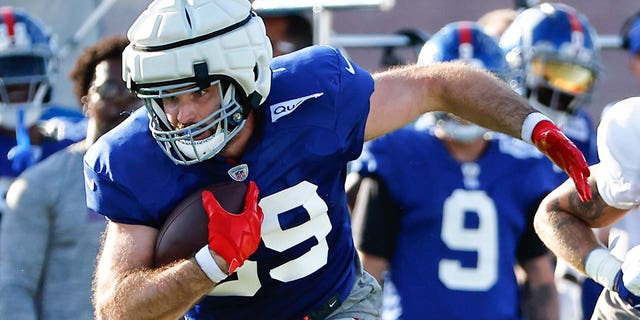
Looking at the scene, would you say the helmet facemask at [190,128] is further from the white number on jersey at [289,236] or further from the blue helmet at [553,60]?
the blue helmet at [553,60]

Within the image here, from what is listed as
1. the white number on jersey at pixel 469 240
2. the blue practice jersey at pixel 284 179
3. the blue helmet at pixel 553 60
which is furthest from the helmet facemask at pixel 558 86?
the blue practice jersey at pixel 284 179

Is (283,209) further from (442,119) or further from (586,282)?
(586,282)

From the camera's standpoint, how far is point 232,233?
3502 millimetres

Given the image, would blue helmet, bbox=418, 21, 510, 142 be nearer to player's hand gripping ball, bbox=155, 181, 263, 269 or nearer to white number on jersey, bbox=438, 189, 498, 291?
white number on jersey, bbox=438, 189, 498, 291

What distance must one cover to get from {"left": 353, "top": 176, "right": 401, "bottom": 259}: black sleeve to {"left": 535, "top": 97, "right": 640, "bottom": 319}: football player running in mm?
1007

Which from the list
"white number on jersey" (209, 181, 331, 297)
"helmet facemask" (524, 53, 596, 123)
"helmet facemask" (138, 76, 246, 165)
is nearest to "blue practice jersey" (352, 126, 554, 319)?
"helmet facemask" (524, 53, 596, 123)

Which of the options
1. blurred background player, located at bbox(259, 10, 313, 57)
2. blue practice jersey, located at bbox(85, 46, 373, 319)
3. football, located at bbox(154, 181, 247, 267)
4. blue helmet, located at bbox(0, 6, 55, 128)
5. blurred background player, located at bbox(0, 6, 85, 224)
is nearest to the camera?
football, located at bbox(154, 181, 247, 267)

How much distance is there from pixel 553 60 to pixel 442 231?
1400 mm

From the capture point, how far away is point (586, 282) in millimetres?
5562

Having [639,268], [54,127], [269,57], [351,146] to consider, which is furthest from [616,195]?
[54,127]

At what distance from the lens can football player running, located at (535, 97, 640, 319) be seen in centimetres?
392

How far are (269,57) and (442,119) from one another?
146cm

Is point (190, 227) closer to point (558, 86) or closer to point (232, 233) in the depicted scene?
point (232, 233)

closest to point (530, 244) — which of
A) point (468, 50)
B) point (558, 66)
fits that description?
point (468, 50)
